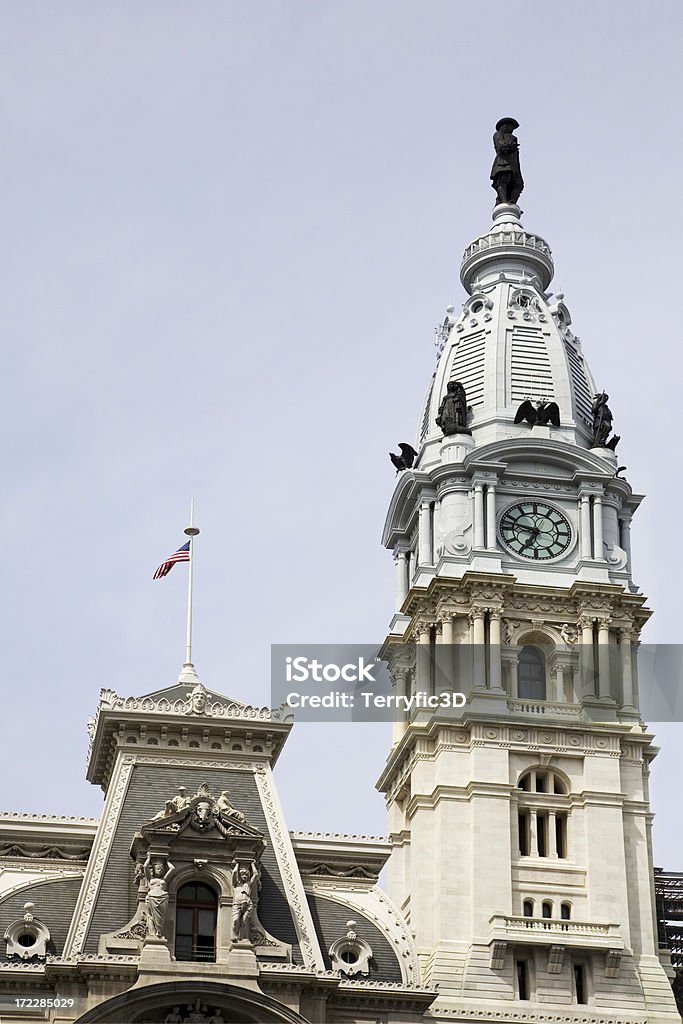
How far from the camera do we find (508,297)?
4631 inches

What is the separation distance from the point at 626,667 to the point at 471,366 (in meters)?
18.7

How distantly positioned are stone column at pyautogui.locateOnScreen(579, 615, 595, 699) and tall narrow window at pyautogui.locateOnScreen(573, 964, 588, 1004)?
1291 cm

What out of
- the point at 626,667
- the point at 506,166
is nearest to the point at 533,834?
the point at 626,667

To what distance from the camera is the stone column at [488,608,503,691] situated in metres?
103

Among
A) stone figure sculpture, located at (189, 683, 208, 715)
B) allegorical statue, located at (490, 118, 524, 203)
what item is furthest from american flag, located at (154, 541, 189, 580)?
allegorical statue, located at (490, 118, 524, 203)

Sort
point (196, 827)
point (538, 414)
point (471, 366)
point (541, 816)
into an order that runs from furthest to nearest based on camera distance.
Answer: point (471, 366)
point (538, 414)
point (541, 816)
point (196, 827)

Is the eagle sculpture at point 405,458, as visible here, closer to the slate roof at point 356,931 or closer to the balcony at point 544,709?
the balcony at point 544,709

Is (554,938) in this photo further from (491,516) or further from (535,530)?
(491,516)

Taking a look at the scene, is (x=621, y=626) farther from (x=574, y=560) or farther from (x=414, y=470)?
(x=414, y=470)

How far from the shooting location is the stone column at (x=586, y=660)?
10450 cm

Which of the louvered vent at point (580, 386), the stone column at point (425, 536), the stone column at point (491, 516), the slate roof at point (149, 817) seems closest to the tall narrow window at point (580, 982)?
the stone column at point (491, 516)

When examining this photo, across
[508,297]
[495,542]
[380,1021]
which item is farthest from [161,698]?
[508,297]

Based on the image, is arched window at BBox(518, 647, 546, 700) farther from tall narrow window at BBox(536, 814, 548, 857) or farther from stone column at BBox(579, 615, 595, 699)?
tall narrow window at BBox(536, 814, 548, 857)

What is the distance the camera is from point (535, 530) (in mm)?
109000
